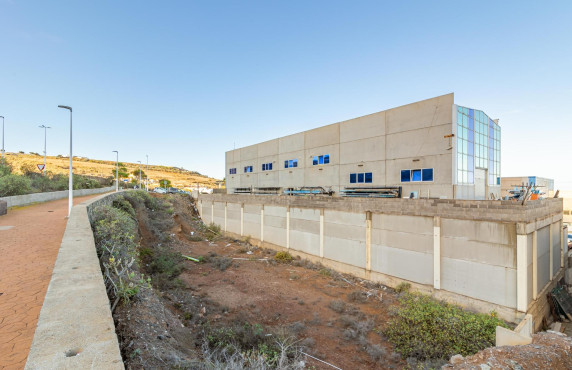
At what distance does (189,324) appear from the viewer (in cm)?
885

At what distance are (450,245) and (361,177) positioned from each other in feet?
30.7

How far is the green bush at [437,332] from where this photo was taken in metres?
8.42

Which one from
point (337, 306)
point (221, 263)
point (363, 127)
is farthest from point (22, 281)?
point (363, 127)

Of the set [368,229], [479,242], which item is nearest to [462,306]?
[479,242]

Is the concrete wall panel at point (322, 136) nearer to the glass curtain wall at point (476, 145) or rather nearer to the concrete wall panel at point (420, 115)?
the concrete wall panel at point (420, 115)

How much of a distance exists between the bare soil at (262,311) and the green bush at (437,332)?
61 centimetres

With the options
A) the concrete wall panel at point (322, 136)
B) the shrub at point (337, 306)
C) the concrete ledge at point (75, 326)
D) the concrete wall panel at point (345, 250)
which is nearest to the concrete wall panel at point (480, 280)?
the concrete wall panel at point (345, 250)

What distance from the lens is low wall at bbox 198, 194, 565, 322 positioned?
10.6 m

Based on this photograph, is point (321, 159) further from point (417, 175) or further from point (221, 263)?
point (221, 263)

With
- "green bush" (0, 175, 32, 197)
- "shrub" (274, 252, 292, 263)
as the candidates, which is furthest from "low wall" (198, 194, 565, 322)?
"green bush" (0, 175, 32, 197)

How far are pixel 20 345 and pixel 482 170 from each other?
78.2 feet

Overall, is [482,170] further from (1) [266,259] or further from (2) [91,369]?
(2) [91,369]

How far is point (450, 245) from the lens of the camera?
12.2 meters

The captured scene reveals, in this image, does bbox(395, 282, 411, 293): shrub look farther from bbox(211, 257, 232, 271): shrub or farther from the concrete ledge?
the concrete ledge
